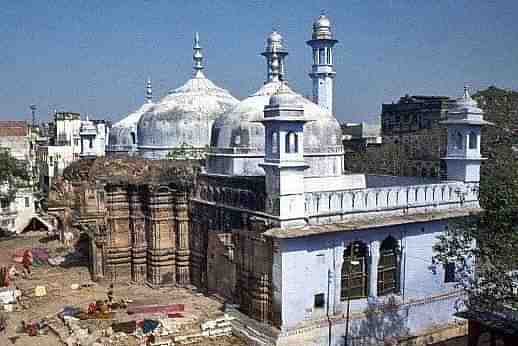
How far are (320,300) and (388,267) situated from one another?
7.47 feet

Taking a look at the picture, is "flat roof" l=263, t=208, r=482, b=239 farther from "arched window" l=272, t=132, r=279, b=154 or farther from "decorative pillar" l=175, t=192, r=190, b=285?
"decorative pillar" l=175, t=192, r=190, b=285

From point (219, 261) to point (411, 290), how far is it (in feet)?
17.2

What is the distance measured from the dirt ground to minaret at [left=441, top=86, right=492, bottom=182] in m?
7.76

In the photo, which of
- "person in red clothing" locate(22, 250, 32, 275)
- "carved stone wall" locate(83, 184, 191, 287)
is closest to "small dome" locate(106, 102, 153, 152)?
"person in red clothing" locate(22, 250, 32, 275)

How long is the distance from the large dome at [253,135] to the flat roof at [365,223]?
2.96 m

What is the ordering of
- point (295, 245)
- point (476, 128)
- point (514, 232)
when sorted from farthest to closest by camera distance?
1. point (476, 128)
2. point (295, 245)
3. point (514, 232)

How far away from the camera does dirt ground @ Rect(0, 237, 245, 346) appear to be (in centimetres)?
1377

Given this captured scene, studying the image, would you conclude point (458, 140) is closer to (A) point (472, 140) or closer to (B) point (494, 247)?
(A) point (472, 140)

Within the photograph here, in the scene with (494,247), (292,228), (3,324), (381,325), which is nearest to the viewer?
(494,247)

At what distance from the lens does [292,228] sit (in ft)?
40.4

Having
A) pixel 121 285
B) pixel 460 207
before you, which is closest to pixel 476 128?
pixel 460 207

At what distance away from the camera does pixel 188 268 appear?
57.9 ft

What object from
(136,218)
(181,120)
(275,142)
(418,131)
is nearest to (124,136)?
(181,120)

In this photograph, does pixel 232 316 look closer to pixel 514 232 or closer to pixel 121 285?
pixel 121 285
